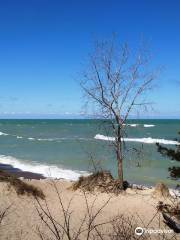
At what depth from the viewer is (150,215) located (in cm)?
1596

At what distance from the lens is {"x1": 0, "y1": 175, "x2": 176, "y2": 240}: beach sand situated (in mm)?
13659

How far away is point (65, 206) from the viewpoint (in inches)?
672

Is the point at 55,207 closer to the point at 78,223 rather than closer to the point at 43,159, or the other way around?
the point at 78,223

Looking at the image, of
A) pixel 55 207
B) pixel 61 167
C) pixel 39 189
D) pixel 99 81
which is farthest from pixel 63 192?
pixel 61 167

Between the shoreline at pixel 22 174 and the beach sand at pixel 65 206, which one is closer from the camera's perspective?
the beach sand at pixel 65 206

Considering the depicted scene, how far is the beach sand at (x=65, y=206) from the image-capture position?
13659mm

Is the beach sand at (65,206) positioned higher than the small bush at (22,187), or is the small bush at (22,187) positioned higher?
the small bush at (22,187)

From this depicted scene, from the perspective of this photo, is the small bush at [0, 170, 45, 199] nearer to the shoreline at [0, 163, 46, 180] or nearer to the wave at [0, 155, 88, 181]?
the shoreline at [0, 163, 46, 180]

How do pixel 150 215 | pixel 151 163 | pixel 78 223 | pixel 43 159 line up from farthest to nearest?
pixel 43 159 < pixel 151 163 < pixel 150 215 < pixel 78 223

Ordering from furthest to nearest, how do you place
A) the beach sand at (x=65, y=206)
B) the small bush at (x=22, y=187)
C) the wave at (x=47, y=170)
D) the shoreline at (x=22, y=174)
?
the wave at (x=47, y=170) → the shoreline at (x=22, y=174) → the small bush at (x=22, y=187) → the beach sand at (x=65, y=206)

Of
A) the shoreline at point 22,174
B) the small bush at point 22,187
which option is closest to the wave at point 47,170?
the shoreline at point 22,174

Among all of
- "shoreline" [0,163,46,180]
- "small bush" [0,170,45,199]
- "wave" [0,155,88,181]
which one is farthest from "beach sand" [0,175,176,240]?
"wave" [0,155,88,181]

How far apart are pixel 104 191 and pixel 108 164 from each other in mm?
13055

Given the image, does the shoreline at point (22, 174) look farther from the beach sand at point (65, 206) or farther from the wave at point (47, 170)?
the beach sand at point (65, 206)
